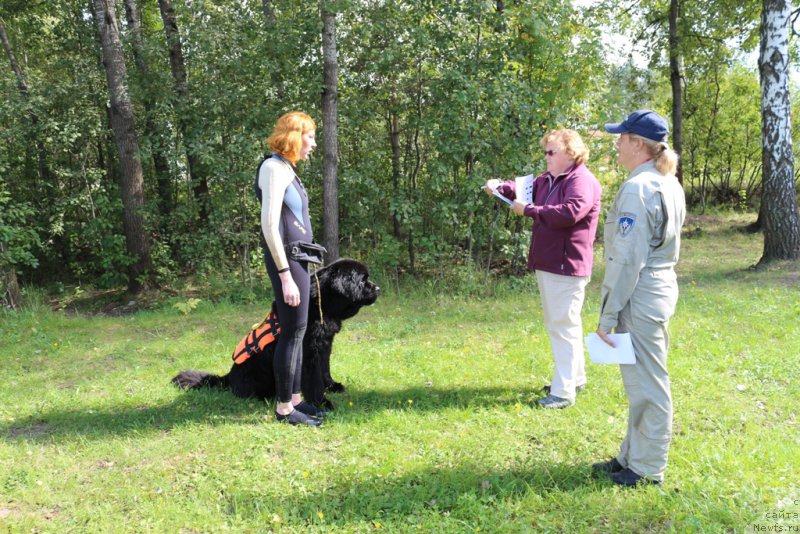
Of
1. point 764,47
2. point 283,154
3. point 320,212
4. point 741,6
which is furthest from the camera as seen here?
point 741,6

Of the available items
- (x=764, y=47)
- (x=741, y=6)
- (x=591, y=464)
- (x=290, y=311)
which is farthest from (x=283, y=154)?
(x=741, y=6)

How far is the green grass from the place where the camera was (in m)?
2.63

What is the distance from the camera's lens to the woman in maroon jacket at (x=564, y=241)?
11.4 ft

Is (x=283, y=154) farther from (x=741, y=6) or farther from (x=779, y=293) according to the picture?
(x=741, y=6)

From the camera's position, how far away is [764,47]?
25.9ft

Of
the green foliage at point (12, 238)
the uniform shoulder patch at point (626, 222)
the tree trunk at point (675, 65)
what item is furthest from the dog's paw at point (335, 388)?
the tree trunk at point (675, 65)

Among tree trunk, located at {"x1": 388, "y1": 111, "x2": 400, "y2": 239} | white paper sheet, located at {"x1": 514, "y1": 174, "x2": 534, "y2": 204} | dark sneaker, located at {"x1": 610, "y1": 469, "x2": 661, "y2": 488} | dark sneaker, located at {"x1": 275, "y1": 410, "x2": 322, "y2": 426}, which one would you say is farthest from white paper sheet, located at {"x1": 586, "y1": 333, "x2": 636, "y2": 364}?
tree trunk, located at {"x1": 388, "y1": 111, "x2": 400, "y2": 239}

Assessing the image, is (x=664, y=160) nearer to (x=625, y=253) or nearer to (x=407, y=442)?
(x=625, y=253)

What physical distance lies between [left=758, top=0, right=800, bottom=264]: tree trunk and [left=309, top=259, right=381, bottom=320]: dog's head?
Answer: 24.1 ft

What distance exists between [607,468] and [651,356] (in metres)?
0.80

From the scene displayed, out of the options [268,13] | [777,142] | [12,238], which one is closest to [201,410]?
[12,238]

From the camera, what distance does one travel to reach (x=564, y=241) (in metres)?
3.57

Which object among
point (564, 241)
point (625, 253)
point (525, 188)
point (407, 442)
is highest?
point (525, 188)

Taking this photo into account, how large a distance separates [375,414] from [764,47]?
27.6 feet
